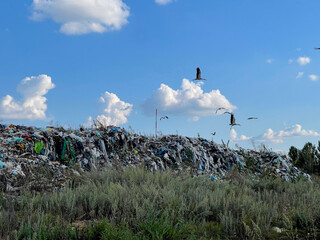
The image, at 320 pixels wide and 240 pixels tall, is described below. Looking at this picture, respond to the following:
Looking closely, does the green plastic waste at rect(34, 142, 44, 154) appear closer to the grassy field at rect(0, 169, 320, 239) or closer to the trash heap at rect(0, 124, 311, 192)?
the trash heap at rect(0, 124, 311, 192)

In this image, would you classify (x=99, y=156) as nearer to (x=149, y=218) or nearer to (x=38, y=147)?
(x=38, y=147)

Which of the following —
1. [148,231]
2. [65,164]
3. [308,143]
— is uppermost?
[308,143]

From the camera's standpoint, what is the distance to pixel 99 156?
10.4 metres

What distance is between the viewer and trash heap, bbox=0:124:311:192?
326 inches

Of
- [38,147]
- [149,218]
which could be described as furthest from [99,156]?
[149,218]

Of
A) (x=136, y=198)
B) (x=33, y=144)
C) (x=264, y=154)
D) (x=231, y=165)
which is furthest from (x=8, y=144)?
(x=264, y=154)

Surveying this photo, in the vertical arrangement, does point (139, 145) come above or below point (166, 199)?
above

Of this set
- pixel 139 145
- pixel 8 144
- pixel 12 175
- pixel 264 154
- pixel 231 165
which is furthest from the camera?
pixel 264 154

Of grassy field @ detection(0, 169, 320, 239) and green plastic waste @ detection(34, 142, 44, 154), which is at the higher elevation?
green plastic waste @ detection(34, 142, 44, 154)

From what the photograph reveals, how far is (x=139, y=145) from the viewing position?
11.8 meters

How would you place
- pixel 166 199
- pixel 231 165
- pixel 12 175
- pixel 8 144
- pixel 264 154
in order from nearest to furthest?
pixel 166 199 < pixel 12 175 < pixel 8 144 < pixel 231 165 < pixel 264 154

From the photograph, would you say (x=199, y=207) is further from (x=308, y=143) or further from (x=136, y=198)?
(x=308, y=143)

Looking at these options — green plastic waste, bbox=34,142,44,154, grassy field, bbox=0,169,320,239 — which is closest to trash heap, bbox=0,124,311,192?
green plastic waste, bbox=34,142,44,154

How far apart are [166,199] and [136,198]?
1.78 ft
